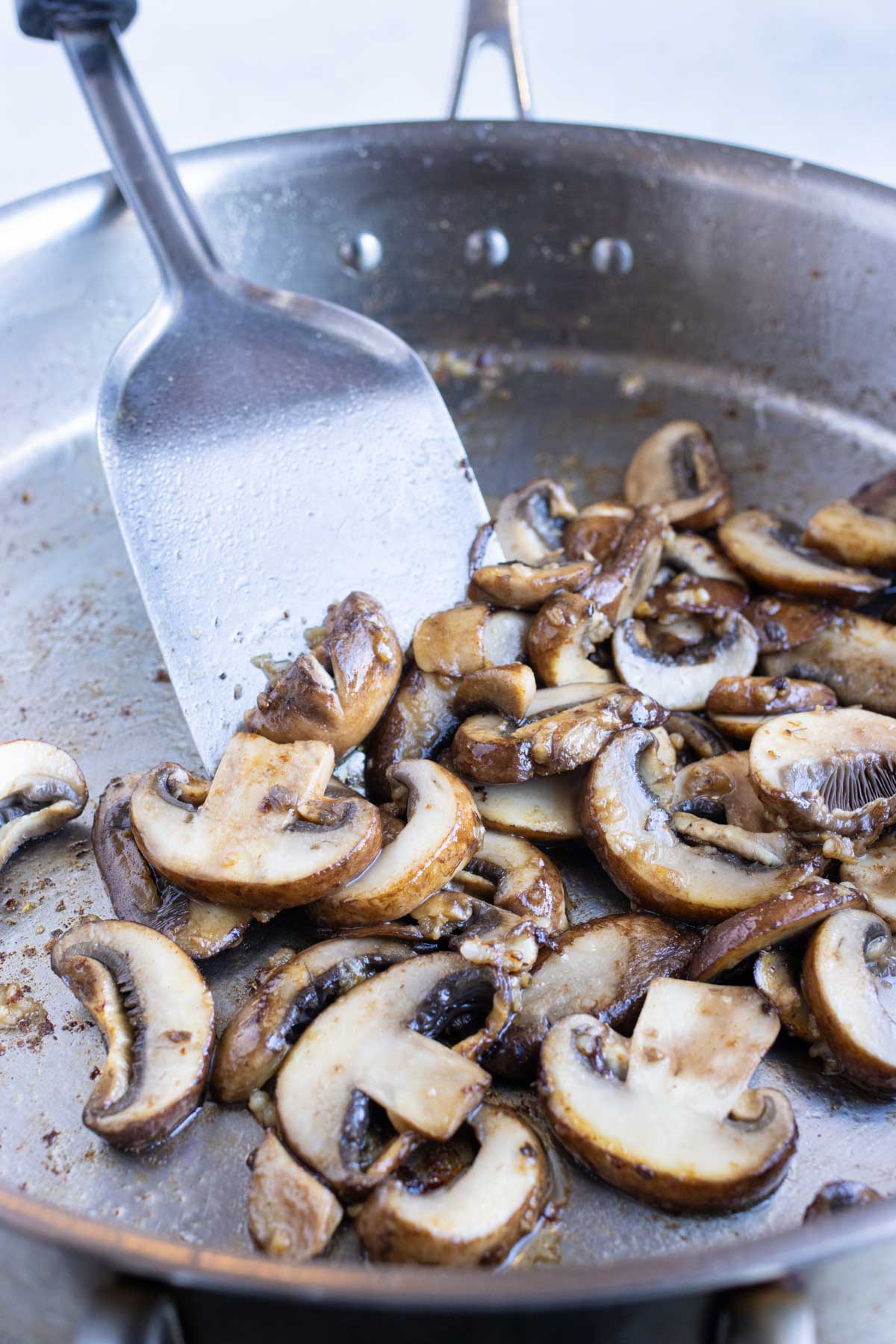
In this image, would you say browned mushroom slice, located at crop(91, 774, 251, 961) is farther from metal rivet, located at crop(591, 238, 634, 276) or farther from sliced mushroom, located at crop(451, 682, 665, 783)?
metal rivet, located at crop(591, 238, 634, 276)

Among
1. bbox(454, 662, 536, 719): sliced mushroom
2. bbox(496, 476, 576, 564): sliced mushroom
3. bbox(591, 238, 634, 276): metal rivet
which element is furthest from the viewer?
bbox(591, 238, 634, 276): metal rivet

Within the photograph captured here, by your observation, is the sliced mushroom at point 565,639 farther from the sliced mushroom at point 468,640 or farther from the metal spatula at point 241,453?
the metal spatula at point 241,453

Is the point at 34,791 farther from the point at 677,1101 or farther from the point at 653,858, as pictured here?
the point at 677,1101

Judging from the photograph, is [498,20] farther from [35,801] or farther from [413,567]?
[35,801]

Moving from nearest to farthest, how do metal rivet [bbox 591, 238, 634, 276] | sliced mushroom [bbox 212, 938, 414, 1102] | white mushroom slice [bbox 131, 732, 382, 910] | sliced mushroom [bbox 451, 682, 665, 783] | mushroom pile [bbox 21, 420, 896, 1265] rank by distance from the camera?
1. mushroom pile [bbox 21, 420, 896, 1265]
2. sliced mushroom [bbox 212, 938, 414, 1102]
3. white mushroom slice [bbox 131, 732, 382, 910]
4. sliced mushroom [bbox 451, 682, 665, 783]
5. metal rivet [bbox 591, 238, 634, 276]

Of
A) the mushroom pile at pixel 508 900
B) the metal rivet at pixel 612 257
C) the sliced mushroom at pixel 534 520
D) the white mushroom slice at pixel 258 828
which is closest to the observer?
the mushroom pile at pixel 508 900

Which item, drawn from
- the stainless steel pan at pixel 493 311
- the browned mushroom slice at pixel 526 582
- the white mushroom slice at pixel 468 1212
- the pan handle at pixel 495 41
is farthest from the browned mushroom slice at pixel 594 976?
the pan handle at pixel 495 41

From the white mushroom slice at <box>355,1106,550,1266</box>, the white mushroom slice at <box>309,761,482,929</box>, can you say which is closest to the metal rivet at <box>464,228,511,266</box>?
the white mushroom slice at <box>309,761,482,929</box>
